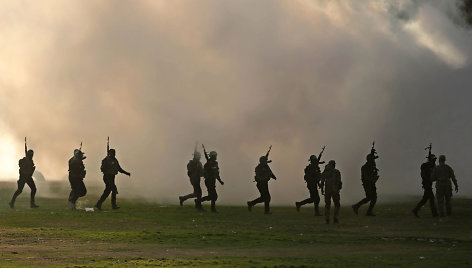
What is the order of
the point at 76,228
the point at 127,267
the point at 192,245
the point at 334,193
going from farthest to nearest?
the point at 334,193
the point at 76,228
the point at 192,245
the point at 127,267

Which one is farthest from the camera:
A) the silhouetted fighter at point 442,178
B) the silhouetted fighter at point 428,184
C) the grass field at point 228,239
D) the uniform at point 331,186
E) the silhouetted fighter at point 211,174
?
the silhouetted fighter at point 211,174

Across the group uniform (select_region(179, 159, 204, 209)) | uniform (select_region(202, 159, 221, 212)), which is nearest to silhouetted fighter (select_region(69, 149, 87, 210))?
uniform (select_region(179, 159, 204, 209))

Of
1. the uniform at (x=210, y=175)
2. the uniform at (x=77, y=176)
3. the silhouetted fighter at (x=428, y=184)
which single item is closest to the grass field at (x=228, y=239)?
the silhouetted fighter at (x=428, y=184)

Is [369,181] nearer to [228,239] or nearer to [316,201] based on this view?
[316,201]

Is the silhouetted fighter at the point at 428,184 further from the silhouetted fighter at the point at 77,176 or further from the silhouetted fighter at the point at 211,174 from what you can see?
the silhouetted fighter at the point at 77,176

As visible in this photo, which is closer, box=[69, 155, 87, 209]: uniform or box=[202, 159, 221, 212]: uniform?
box=[202, 159, 221, 212]: uniform

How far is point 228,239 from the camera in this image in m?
27.4

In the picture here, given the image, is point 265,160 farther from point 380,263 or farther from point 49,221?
point 380,263

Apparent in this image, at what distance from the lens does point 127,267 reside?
20672 millimetres

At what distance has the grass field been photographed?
22.1 m

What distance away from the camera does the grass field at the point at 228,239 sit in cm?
2209

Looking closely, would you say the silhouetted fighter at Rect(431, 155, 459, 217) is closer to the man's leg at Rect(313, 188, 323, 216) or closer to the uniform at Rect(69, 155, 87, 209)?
the man's leg at Rect(313, 188, 323, 216)

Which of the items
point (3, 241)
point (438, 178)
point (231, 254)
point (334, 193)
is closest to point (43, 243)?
point (3, 241)

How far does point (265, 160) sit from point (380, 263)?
1924cm
